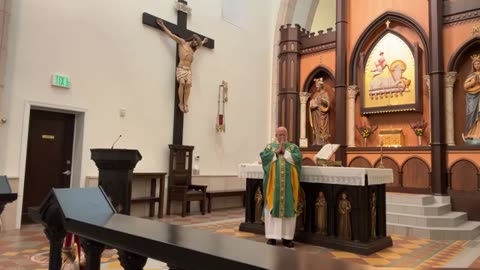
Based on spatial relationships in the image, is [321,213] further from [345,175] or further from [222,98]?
[222,98]

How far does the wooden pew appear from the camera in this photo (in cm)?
91

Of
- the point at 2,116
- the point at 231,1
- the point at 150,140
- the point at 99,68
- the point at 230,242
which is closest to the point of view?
the point at 230,242

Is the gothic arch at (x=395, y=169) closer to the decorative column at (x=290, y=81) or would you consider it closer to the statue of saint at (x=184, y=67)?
the decorative column at (x=290, y=81)

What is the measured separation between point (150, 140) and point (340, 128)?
13.9 ft

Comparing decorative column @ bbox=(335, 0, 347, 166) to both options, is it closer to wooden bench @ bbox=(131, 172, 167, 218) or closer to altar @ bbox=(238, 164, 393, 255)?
altar @ bbox=(238, 164, 393, 255)

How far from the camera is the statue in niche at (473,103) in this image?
23.5 feet

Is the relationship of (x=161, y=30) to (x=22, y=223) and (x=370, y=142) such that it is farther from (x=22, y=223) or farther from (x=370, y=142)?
(x=370, y=142)

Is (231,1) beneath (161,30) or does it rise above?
above

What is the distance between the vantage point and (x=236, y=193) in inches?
339

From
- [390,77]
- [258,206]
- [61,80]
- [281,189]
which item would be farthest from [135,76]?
[390,77]

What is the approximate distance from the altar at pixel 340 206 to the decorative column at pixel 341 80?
350cm

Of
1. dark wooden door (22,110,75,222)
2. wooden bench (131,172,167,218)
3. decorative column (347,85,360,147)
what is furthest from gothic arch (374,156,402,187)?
dark wooden door (22,110,75,222)

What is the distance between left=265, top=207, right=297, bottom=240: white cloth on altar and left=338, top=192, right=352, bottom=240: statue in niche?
1.89ft

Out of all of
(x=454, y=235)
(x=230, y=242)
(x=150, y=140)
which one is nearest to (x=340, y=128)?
(x=454, y=235)
